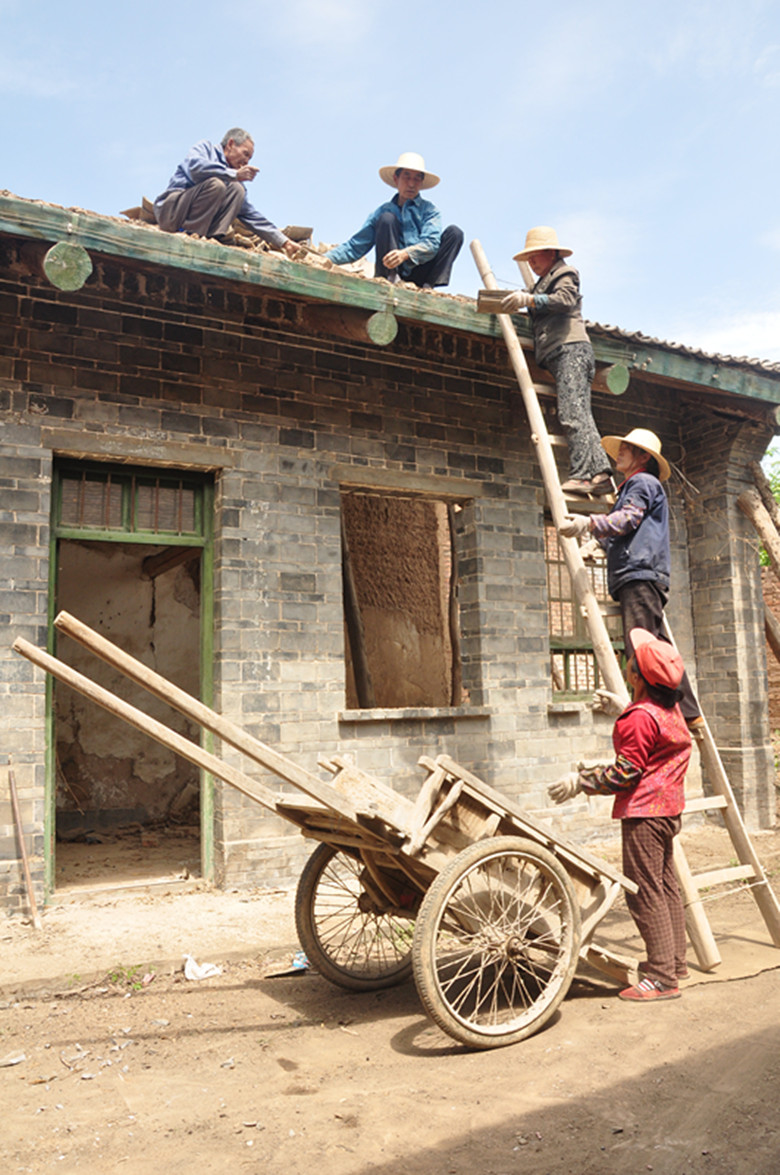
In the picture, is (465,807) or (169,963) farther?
(169,963)

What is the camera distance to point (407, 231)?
835cm

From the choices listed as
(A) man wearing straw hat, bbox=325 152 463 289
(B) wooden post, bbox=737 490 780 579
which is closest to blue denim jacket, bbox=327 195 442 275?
(A) man wearing straw hat, bbox=325 152 463 289

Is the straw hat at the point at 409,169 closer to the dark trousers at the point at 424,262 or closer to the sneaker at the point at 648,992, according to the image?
the dark trousers at the point at 424,262

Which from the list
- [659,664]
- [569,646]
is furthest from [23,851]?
[569,646]

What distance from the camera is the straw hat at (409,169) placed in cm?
816

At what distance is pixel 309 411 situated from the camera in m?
7.60

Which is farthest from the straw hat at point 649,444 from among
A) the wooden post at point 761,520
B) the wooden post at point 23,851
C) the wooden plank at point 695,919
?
the wooden post at point 761,520

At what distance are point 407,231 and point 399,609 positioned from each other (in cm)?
452

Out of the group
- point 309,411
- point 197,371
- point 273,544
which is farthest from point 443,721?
point 197,371

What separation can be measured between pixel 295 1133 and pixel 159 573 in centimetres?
858

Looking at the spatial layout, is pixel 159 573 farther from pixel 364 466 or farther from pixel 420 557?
pixel 364 466

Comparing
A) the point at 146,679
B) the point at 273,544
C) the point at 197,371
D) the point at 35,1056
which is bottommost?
the point at 35,1056

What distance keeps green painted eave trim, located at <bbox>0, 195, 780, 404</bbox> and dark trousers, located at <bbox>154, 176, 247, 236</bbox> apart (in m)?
0.34

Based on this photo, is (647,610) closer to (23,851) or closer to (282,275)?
(282,275)
